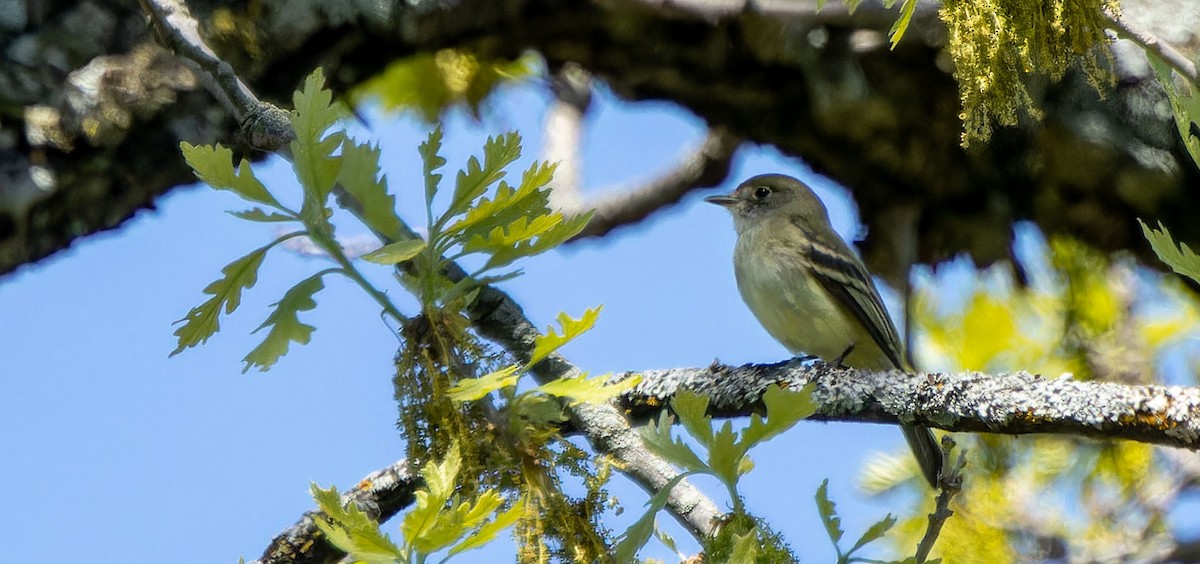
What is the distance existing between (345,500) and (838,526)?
1.03 m

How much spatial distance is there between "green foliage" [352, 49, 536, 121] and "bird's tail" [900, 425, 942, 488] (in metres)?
2.05

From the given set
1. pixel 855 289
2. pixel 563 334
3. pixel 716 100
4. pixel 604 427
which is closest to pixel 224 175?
pixel 563 334

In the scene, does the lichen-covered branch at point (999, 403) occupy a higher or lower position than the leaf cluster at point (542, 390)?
lower

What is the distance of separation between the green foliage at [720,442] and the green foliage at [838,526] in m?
0.10

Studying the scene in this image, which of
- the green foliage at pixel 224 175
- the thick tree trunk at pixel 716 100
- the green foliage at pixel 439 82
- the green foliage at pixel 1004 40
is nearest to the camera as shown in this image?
the green foliage at pixel 224 175

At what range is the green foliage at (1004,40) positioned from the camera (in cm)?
216

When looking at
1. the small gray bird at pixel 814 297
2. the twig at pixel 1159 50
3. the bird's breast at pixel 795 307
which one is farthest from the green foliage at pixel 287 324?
the bird's breast at pixel 795 307

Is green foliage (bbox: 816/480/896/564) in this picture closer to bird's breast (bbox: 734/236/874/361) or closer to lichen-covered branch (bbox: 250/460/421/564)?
lichen-covered branch (bbox: 250/460/421/564)

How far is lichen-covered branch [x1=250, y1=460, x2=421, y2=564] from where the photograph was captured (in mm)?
2414

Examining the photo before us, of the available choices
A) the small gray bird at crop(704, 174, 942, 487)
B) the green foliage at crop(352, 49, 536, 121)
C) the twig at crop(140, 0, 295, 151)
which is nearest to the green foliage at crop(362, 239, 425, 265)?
the twig at crop(140, 0, 295, 151)

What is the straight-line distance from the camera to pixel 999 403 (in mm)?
2293

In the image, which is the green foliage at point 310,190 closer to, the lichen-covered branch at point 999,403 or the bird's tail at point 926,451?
the lichen-covered branch at point 999,403

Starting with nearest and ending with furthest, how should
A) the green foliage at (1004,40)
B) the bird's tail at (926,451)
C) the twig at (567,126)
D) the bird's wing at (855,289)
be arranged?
the green foliage at (1004,40) < the bird's tail at (926,451) < the bird's wing at (855,289) < the twig at (567,126)

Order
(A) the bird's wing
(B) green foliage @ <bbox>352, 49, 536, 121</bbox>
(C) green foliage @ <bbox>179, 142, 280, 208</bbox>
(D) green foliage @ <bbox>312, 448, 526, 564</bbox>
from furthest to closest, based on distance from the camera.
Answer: (B) green foliage @ <bbox>352, 49, 536, 121</bbox>, (A) the bird's wing, (C) green foliage @ <bbox>179, 142, 280, 208</bbox>, (D) green foliage @ <bbox>312, 448, 526, 564</bbox>
